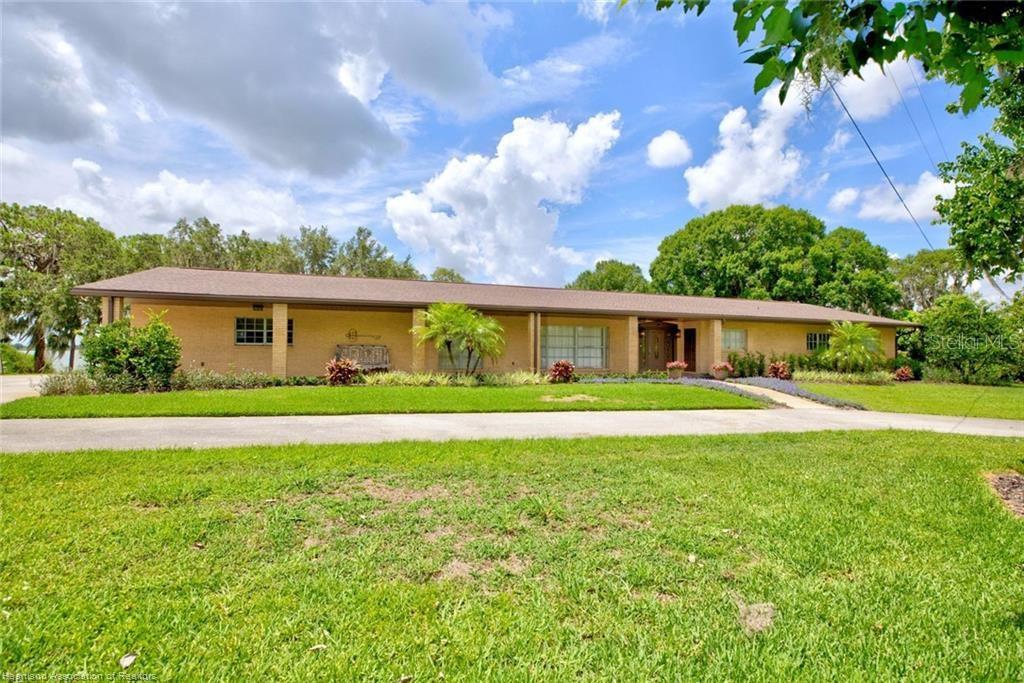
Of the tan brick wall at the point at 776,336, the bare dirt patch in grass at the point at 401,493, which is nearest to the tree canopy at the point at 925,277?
the tan brick wall at the point at 776,336

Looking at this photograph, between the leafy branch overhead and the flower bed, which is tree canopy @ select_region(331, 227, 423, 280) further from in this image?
the leafy branch overhead

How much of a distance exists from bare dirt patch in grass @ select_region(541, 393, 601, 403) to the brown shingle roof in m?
5.68

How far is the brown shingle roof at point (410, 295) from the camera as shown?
51.2 ft

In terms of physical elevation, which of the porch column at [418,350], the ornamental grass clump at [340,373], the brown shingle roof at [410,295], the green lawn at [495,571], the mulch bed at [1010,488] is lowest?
the mulch bed at [1010,488]

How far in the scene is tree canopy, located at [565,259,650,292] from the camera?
5289cm

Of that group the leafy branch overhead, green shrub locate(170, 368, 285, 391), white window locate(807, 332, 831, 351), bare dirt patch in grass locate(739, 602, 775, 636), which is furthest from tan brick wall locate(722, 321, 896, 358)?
the leafy branch overhead

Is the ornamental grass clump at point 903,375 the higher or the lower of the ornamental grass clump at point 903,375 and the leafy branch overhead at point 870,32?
the lower

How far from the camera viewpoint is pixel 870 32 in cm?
217

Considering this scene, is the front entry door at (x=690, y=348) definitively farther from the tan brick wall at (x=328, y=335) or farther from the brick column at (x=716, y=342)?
the brick column at (x=716, y=342)

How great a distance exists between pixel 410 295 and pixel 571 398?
8.38 metres

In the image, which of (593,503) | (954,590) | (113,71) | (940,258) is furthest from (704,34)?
(940,258)

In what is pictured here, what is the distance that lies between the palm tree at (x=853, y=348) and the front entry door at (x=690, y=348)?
17.1 feet

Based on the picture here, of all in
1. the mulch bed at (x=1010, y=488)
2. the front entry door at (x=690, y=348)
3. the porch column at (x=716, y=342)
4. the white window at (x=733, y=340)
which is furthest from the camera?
the front entry door at (x=690, y=348)

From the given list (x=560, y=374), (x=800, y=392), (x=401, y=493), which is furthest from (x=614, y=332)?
(x=401, y=493)
